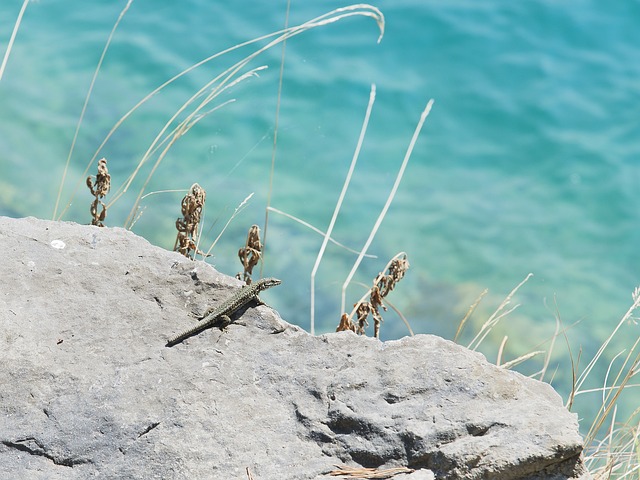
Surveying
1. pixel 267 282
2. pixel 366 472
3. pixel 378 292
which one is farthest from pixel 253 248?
pixel 366 472

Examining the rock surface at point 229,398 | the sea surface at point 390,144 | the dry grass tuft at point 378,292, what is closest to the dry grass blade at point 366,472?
the rock surface at point 229,398

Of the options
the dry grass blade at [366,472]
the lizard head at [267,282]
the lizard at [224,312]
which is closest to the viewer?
the dry grass blade at [366,472]

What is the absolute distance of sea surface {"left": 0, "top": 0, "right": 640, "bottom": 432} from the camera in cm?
649

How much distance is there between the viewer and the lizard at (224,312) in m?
3.00

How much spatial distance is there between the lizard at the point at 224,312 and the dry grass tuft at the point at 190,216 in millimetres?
533

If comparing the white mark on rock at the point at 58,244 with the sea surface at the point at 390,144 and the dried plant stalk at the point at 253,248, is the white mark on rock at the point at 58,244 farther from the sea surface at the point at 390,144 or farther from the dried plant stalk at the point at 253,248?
the sea surface at the point at 390,144

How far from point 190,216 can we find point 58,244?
0.60m

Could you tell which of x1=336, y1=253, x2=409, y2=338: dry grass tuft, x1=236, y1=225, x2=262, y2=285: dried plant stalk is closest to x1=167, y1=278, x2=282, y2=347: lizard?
x1=236, y1=225, x2=262, y2=285: dried plant stalk

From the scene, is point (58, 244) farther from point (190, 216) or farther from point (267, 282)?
point (267, 282)

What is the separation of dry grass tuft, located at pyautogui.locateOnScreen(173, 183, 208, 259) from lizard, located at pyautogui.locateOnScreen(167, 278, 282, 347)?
0.53 meters

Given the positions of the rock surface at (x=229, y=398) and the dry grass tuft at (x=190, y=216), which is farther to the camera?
the dry grass tuft at (x=190, y=216)

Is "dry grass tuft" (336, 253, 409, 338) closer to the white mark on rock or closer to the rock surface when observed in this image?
the rock surface

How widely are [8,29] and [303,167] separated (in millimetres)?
3429

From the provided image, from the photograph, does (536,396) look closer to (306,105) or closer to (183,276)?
(183,276)
